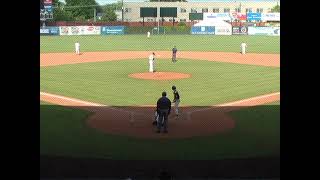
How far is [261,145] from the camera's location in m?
12.6

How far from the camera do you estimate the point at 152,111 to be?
17625 mm

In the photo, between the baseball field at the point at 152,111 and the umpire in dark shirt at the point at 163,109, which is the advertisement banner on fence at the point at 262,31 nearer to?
the baseball field at the point at 152,111

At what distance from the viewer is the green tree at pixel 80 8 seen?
120 m

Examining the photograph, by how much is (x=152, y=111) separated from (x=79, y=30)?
62.0 meters

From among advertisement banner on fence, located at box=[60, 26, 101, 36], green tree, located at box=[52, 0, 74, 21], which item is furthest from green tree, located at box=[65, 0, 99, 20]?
advertisement banner on fence, located at box=[60, 26, 101, 36]

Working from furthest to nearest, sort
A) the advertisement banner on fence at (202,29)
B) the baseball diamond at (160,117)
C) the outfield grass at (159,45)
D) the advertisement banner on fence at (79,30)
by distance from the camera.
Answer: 1. the advertisement banner on fence at (202,29)
2. the advertisement banner on fence at (79,30)
3. the outfield grass at (159,45)
4. the baseball diamond at (160,117)

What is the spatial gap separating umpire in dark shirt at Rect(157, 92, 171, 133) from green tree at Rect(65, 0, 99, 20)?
352ft

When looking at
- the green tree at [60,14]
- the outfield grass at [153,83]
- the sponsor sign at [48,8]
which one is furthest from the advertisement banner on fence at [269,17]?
the outfield grass at [153,83]

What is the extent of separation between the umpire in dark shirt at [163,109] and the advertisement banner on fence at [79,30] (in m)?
65.0

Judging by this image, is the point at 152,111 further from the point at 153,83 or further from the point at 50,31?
the point at 50,31

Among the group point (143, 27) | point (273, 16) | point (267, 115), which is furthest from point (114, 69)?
point (273, 16)

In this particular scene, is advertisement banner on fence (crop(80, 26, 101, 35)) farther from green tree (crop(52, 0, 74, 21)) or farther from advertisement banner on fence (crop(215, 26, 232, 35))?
green tree (crop(52, 0, 74, 21))

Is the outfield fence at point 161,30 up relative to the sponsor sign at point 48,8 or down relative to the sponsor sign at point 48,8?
down
